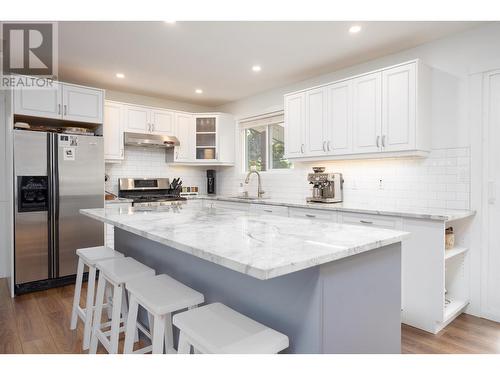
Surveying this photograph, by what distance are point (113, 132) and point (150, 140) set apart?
50 cm

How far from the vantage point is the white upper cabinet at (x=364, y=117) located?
2943 mm

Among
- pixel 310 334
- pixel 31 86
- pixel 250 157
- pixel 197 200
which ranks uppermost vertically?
pixel 31 86

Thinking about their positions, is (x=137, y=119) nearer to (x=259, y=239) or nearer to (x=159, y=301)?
(x=159, y=301)

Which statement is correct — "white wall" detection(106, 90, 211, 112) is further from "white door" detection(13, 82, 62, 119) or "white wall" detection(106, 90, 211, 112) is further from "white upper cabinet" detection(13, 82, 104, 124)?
"white door" detection(13, 82, 62, 119)

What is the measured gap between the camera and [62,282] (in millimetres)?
3648

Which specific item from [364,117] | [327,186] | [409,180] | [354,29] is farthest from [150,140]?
[409,180]

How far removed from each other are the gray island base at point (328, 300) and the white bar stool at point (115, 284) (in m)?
0.43

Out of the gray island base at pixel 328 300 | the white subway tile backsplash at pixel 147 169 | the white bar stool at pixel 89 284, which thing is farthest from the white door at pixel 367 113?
the white subway tile backsplash at pixel 147 169

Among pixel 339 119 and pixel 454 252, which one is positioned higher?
pixel 339 119

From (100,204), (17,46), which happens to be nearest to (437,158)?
(100,204)

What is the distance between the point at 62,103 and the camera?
12.1 ft

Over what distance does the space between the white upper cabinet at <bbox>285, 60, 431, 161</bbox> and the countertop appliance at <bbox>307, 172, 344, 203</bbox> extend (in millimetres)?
229
